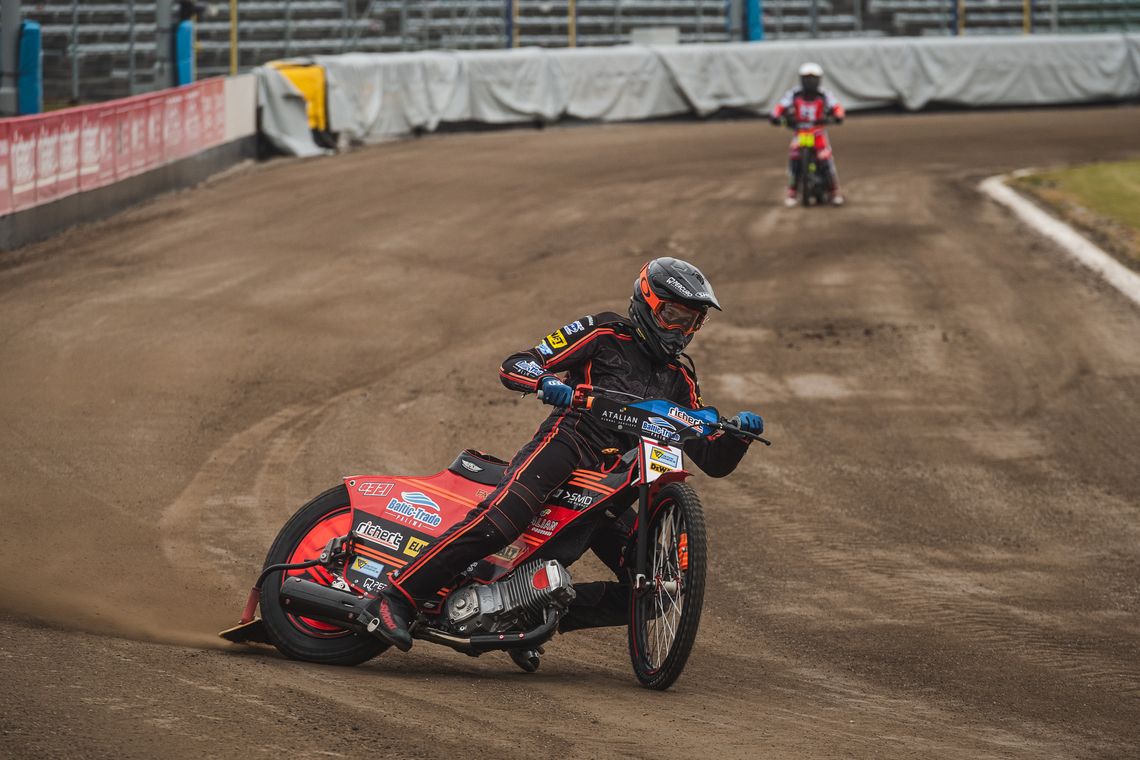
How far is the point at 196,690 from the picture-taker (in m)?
5.57

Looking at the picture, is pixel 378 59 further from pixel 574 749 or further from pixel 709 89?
pixel 574 749

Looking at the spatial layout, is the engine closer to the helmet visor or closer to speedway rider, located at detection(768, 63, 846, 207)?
the helmet visor

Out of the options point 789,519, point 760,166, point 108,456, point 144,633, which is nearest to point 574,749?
point 144,633

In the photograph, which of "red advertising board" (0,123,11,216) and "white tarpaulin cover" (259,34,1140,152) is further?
"white tarpaulin cover" (259,34,1140,152)

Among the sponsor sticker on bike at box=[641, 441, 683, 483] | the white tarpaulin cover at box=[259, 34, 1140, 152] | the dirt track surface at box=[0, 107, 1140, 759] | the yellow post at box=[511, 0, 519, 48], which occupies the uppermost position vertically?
the yellow post at box=[511, 0, 519, 48]

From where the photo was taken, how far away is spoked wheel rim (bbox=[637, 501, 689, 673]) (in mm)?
6449

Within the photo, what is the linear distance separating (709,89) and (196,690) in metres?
29.7

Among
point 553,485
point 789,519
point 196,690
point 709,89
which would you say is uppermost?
point 709,89

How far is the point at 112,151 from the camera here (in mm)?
19734

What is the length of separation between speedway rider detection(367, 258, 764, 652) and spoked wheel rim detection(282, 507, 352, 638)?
0.38 metres

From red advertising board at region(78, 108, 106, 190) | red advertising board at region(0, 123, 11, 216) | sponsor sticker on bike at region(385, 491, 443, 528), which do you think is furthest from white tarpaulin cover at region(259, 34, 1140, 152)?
sponsor sticker on bike at region(385, 491, 443, 528)

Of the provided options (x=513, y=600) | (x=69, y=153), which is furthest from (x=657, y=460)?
(x=69, y=153)

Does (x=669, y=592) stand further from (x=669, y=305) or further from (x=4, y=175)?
(x=4, y=175)

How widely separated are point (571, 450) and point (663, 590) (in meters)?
0.79
